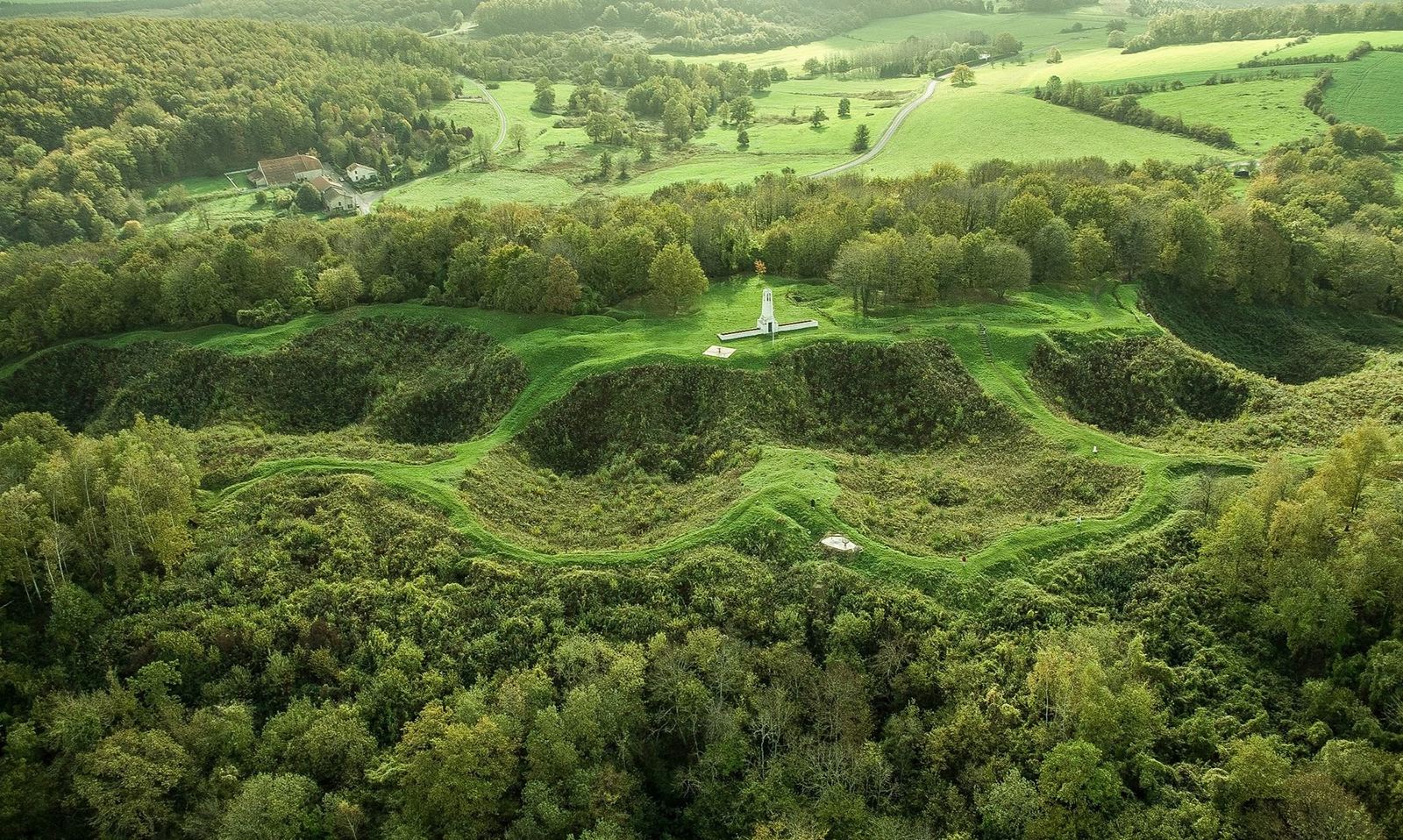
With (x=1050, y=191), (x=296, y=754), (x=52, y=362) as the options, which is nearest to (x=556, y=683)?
(x=296, y=754)

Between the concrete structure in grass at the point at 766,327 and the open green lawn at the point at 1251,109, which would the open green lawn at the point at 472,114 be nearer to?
the concrete structure in grass at the point at 766,327

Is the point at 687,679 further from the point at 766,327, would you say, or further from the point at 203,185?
the point at 203,185

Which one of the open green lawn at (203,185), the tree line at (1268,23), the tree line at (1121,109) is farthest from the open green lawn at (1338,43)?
the open green lawn at (203,185)

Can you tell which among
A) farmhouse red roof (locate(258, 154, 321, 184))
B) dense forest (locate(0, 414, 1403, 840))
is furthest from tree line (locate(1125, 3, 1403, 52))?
dense forest (locate(0, 414, 1403, 840))

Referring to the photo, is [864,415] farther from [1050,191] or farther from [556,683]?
[1050,191]

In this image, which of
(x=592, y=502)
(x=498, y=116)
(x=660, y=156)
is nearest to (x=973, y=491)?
(x=592, y=502)

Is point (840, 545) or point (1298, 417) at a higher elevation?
point (1298, 417)
